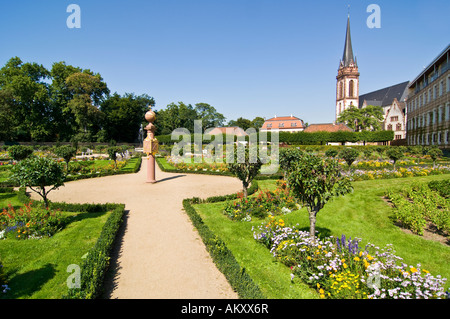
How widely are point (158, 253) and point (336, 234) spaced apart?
17.6 feet

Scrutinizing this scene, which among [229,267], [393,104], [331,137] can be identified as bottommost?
[229,267]

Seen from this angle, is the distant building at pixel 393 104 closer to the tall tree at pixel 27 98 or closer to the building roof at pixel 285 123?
the building roof at pixel 285 123

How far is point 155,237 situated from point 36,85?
54.0m

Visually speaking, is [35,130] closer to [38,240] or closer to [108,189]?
[108,189]

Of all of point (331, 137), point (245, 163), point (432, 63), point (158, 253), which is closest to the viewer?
point (158, 253)

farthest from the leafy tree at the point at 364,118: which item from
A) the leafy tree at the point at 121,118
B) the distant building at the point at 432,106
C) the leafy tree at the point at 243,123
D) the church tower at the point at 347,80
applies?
the leafy tree at the point at 121,118

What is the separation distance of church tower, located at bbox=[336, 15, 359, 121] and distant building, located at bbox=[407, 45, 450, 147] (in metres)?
34.0

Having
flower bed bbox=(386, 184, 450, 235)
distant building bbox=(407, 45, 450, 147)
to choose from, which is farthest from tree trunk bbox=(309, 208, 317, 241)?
distant building bbox=(407, 45, 450, 147)

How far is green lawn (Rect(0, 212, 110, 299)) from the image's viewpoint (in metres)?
4.87

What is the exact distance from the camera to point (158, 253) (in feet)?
21.5

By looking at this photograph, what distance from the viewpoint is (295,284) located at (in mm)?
5027

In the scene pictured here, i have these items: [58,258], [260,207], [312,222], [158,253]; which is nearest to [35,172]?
[58,258]

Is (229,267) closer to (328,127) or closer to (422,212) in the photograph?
(422,212)

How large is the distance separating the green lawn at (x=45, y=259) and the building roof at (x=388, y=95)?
86745mm
